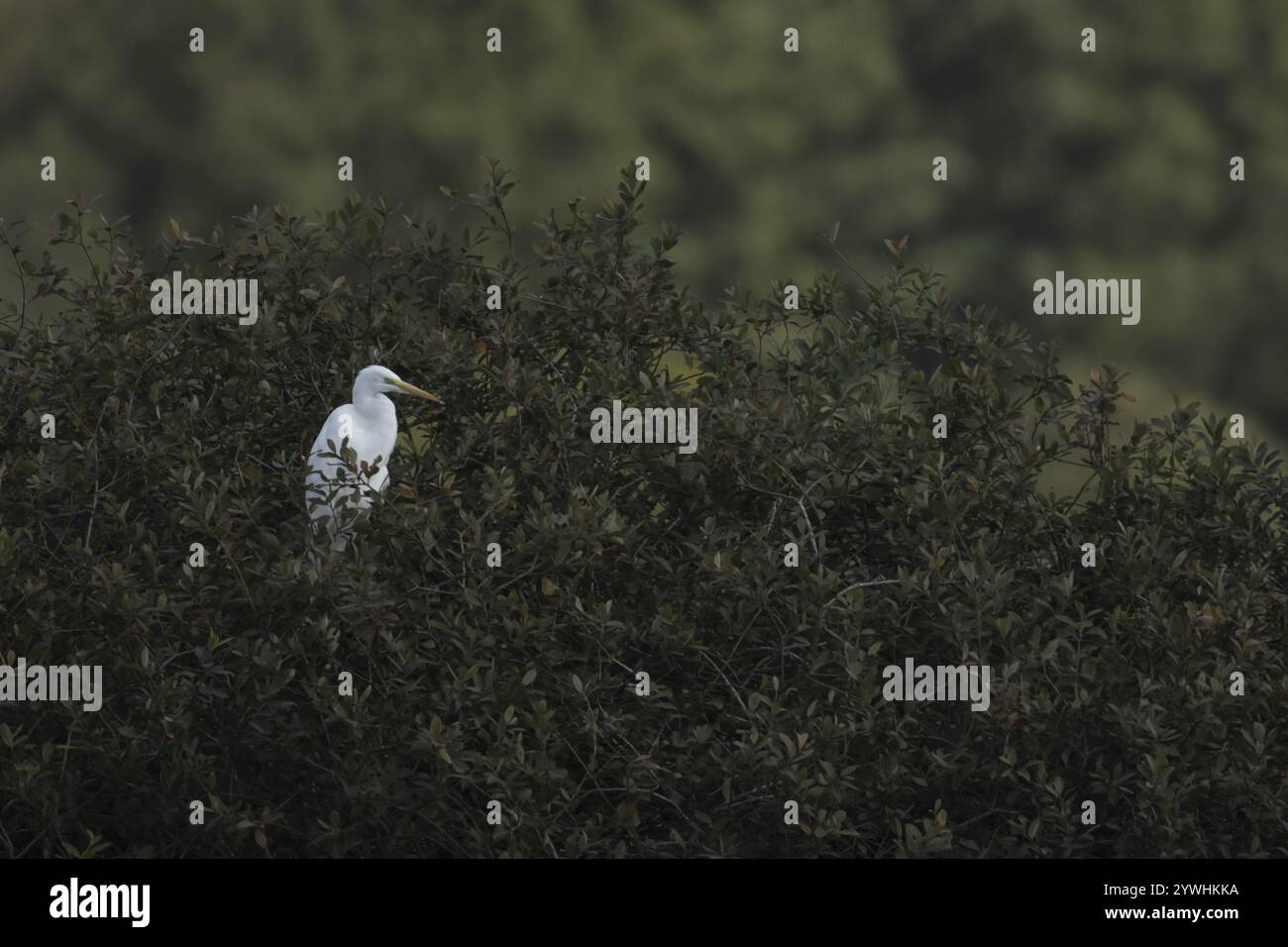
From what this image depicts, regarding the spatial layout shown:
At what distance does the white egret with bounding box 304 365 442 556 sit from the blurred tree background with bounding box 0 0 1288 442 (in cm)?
1070

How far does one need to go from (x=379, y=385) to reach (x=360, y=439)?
0.17m

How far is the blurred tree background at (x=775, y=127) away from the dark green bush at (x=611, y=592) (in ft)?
34.2

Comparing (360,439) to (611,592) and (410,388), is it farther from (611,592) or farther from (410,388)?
(611,592)

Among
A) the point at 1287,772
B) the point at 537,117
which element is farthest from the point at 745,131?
the point at 1287,772

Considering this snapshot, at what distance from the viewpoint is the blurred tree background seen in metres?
16.4

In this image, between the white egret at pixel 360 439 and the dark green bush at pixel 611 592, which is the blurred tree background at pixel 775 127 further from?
the white egret at pixel 360 439

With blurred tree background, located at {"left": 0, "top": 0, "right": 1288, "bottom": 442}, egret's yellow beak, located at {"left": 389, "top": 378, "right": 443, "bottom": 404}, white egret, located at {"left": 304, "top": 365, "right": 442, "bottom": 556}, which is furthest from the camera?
blurred tree background, located at {"left": 0, "top": 0, "right": 1288, "bottom": 442}

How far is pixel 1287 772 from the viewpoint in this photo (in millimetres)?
4418

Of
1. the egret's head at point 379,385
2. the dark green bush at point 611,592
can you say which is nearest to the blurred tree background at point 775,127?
the dark green bush at point 611,592

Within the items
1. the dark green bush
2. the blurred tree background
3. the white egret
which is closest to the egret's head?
the white egret

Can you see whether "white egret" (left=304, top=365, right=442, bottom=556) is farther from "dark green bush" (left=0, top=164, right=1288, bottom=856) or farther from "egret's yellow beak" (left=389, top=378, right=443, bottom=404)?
"dark green bush" (left=0, top=164, right=1288, bottom=856)

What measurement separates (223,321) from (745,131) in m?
12.9
